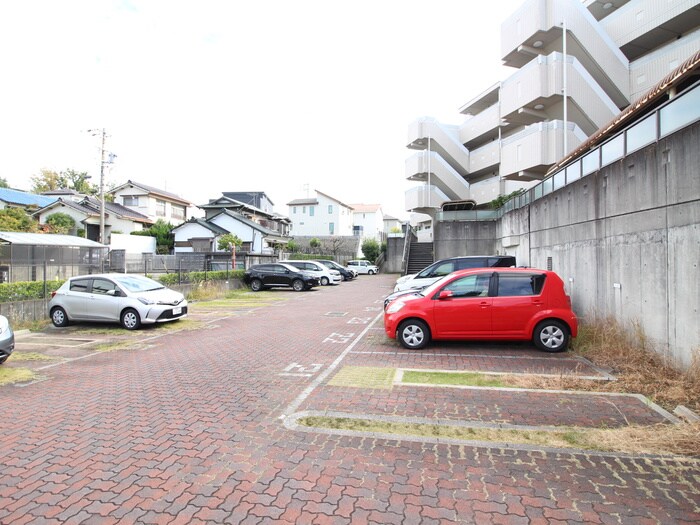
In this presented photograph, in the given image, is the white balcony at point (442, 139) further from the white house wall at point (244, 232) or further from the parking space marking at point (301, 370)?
the parking space marking at point (301, 370)

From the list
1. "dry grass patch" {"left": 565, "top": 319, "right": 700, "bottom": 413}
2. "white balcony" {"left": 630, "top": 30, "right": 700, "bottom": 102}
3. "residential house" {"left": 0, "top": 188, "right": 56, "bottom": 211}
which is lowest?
"dry grass patch" {"left": 565, "top": 319, "right": 700, "bottom": 413}

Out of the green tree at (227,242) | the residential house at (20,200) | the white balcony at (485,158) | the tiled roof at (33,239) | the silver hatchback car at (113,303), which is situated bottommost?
the silver hatchback car at (113,303)

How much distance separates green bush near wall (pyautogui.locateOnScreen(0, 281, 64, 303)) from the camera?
36.3 feet

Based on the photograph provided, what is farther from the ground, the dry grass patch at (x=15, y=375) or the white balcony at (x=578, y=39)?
the white balcony at (x=578, y=39)

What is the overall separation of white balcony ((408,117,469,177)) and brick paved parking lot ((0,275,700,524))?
96.7ft

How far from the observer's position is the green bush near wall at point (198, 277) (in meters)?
17.7

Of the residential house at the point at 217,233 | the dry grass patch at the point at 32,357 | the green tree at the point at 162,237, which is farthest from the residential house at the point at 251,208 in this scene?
the dry grass patch at the point at 32,357

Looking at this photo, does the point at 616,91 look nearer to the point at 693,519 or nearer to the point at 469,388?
the point at 469,388

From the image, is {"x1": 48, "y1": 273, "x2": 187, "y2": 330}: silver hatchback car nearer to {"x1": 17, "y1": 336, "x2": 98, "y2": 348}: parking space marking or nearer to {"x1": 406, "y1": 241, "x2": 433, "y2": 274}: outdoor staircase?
{"x1": 17, "y1": 336, "x2": 98, "y2": 348}: parking space marking

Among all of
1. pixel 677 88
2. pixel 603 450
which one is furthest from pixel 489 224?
pixel 603 450

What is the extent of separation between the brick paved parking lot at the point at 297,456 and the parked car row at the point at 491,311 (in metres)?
0.73

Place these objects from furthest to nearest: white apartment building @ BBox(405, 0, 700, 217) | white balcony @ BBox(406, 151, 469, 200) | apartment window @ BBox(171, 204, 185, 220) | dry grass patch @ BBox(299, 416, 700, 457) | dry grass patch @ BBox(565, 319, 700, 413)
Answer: apartment window @ BBox(171, 204, 185, 220), white balcony @ BBox(406, 151, 469, 200), white apartment building @ BBox(405, 0, 700, 217), dry grass patch @ BBox(565, 319, 700, 413), dry grass patch @ BBox(299, 416, 700, 457)

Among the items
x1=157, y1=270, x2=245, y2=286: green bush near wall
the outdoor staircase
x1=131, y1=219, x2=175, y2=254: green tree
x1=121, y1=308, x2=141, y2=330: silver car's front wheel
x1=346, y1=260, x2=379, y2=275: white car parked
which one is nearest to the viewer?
x1=121, y1=308, x2=141, y2=330: silver car's front wheel

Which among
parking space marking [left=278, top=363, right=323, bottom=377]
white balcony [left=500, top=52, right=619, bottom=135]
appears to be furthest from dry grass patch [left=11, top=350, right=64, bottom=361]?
white balcony [left=500, top=52, right=619, bottom=135]
